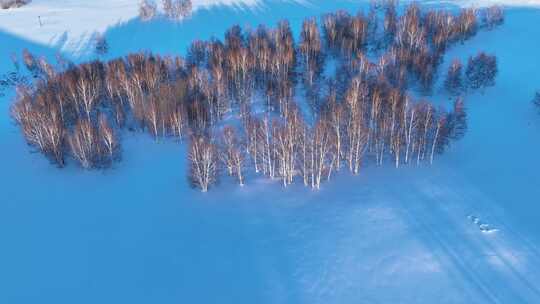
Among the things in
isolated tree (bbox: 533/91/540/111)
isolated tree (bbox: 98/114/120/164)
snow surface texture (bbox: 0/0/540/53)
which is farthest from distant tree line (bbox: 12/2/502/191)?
snow surface texture (bbox: 0/0/540/53)

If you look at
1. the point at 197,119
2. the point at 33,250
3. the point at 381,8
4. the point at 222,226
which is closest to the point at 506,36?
the point at 381,8

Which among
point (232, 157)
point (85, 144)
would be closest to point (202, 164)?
point (232, 157)

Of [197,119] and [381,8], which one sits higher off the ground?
[381,8]

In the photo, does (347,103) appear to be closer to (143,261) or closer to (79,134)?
(143,261)

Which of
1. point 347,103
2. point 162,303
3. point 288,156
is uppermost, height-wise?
point 347,103

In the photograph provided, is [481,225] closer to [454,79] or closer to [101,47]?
[454,79]

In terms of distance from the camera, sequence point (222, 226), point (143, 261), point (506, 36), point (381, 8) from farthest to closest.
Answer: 1. point (381, 8)
2. point (506, 36)
3. point (222, 226)
4. point (143, 261)
